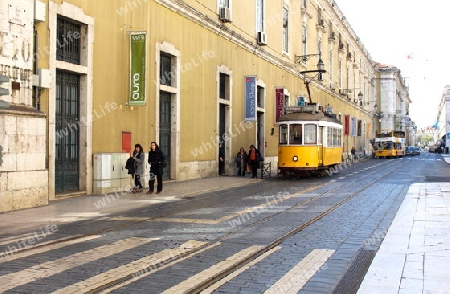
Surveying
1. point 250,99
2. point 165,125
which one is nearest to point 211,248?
point 165,125

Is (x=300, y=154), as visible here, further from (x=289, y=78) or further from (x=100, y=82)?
(x=289, y=78)

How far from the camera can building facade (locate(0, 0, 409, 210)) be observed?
14.4 m

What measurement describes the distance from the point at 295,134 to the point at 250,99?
5.13 m

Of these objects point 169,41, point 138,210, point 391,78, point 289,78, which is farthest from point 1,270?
point 391,78

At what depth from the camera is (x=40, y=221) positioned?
35.7ft

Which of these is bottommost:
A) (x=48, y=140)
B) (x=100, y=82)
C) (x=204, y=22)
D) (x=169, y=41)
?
(x=48, y=140)

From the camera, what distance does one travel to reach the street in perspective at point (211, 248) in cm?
595

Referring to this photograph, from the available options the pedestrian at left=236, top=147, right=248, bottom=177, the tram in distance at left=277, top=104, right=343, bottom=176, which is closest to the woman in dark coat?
the pedestrian at left=236, top=147, right=248, bottom=177

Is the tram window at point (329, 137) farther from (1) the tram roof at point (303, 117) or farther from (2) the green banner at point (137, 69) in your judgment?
(2) the green banner at point (137, 69)

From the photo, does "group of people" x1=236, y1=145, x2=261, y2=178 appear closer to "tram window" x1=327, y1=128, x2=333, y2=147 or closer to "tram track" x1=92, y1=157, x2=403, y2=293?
"tram window" x1=327, y1=128, x2=333, y2=147

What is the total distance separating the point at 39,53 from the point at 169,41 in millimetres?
7894

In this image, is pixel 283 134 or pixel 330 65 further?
pixel 330 65

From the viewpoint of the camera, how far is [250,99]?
28828 millimetres

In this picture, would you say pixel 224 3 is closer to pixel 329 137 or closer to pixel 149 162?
pixel 329 137
